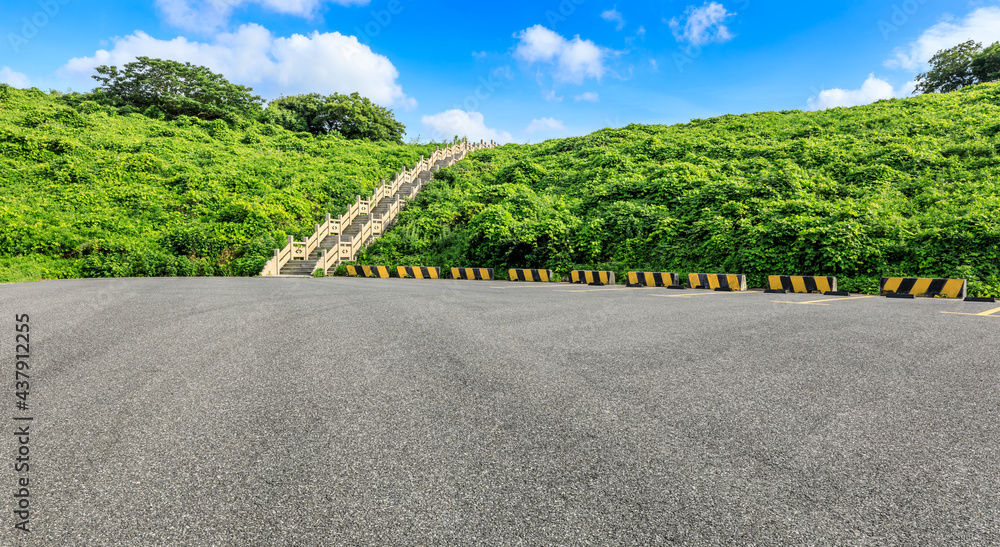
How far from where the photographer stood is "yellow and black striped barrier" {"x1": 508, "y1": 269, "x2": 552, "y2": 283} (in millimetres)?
19047

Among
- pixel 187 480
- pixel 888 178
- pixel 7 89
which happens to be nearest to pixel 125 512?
pixel 187 480

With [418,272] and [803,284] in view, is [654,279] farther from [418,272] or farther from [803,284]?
[418,272]

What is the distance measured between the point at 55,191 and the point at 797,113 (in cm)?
4631

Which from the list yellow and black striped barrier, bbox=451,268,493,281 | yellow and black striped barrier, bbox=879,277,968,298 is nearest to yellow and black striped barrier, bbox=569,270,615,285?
yellow and black striped barrier, bbox=451,268,493,281

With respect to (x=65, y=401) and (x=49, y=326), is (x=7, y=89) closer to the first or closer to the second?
(x=49, y=326)

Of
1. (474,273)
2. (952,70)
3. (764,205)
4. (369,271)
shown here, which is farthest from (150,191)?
(952,70)

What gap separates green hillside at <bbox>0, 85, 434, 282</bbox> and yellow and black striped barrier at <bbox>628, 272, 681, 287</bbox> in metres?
16.2

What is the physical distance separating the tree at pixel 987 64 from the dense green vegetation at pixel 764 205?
459 inches

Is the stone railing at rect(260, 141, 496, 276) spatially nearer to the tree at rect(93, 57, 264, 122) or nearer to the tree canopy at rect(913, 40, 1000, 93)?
the tree at rect(93, 57, 264, 122)

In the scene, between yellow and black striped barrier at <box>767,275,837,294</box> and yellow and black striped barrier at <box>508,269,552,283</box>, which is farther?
yellow and black striped barrier at <box>508,269,552,283</box>

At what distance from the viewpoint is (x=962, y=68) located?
4091 cm

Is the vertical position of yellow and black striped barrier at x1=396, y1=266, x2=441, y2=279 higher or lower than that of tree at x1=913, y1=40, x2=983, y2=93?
lower

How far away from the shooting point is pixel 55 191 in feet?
81.2

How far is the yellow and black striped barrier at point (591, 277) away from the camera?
56.2 feet
